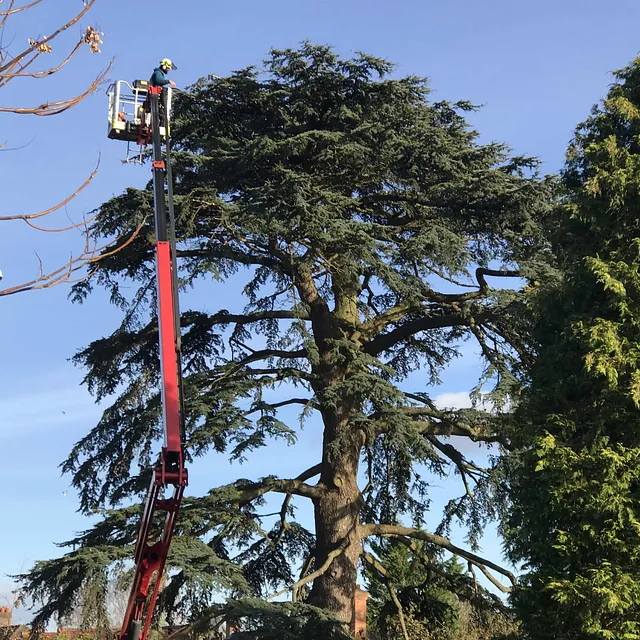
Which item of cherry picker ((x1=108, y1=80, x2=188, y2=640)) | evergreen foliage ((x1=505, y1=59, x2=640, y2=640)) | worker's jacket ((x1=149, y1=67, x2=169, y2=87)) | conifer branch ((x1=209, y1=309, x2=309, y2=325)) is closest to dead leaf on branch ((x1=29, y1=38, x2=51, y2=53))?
cherry picker ((x1=108, y1=80, x2=188, y2=640))

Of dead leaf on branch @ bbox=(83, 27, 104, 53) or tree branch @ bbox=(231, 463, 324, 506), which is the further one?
tree branch @ bbox=(231, 463, 324, 506)

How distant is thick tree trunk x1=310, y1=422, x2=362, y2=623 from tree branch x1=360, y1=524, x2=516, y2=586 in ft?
1.29

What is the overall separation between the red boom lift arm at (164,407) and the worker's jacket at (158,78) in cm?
9

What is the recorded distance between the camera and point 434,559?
18.8 m

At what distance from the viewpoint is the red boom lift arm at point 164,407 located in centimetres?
789

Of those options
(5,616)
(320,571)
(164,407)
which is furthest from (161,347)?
(5,616)

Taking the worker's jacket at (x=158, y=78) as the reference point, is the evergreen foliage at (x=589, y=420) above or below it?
below

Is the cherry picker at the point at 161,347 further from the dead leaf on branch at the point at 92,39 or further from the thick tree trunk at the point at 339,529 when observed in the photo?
the thick tree trunk at the point at 339,529

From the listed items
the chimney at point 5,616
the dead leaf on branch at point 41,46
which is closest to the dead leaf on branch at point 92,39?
the dead leaf on branch at point 41,46

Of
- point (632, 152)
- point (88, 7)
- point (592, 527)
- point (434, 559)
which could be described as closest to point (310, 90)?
point (632, 152)

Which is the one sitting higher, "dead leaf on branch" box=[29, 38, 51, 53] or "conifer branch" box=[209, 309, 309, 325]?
"conifer branch" box=[209, 309, 309, 325]

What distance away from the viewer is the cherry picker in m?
Result: 7.95

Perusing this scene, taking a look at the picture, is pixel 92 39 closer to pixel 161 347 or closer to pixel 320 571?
pixel 161 347

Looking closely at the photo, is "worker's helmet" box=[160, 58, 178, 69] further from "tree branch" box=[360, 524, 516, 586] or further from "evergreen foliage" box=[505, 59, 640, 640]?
"tree branch" box=[360, 524, 516, 586]
